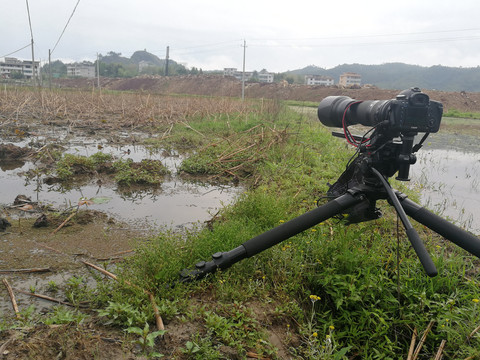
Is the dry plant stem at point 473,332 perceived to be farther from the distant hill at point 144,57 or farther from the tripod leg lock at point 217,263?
the distant hill at point 144,57

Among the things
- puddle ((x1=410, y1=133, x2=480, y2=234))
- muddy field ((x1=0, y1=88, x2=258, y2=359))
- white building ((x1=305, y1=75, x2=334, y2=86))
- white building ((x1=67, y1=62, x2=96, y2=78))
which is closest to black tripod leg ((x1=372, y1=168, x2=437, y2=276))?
muddy field ((x1=0, y1=88, x2=258, y2=359))

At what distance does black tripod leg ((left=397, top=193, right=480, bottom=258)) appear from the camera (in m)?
1.56

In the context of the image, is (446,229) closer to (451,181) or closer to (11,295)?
(11,295)

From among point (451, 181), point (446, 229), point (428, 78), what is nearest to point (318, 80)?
point (428, 78)

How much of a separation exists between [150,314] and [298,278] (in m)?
0.95

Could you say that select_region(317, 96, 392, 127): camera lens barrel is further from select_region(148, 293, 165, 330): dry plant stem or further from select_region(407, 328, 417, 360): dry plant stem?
select_region(148, 293, 165, 330): dry plant stem

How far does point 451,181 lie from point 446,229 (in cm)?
432

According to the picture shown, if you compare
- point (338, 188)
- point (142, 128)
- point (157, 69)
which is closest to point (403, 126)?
point (338, 188)

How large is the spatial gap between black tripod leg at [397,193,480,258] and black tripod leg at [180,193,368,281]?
0.28 meters

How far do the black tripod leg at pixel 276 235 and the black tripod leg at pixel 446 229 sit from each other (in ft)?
0.91

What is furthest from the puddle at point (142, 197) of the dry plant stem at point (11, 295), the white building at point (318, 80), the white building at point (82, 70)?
the white building at point (82, 70)

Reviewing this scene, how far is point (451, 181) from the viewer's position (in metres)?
5.27

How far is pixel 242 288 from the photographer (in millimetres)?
1943

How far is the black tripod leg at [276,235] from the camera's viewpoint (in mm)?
1764
